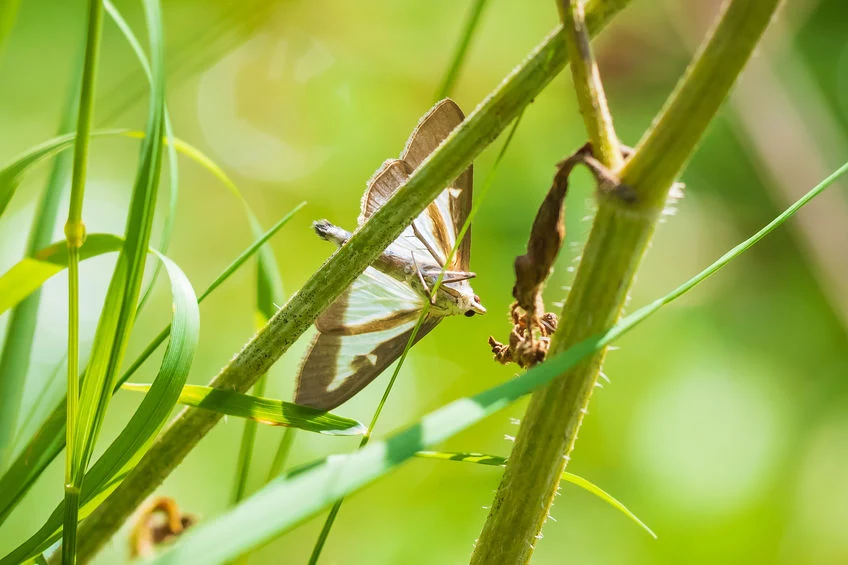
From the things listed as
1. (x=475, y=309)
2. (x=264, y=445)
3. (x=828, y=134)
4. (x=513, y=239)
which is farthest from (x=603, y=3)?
(x=828, y=134)

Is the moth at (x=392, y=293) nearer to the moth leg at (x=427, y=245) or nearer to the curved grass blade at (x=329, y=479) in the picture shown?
the moth leg at (x=427, y=245)

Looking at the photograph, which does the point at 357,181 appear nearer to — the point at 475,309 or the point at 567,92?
the point at 567,92

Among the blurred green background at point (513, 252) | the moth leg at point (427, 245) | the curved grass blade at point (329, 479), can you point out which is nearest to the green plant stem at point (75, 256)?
the curved grass blade at point (329, 479)

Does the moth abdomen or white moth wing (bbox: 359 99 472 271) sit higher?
white moth wing (bbox: 359 99 472 271)

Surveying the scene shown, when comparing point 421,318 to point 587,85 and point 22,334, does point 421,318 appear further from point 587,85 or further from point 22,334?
point 22,334

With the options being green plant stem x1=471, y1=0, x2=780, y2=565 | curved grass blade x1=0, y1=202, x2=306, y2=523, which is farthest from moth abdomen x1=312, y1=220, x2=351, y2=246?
green plant stem x1=471, y1=0, x2=780, y2=565

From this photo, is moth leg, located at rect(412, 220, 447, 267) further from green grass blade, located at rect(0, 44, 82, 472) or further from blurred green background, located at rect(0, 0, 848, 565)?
blurred green background, located at rect(0, 0, 848, 565)
